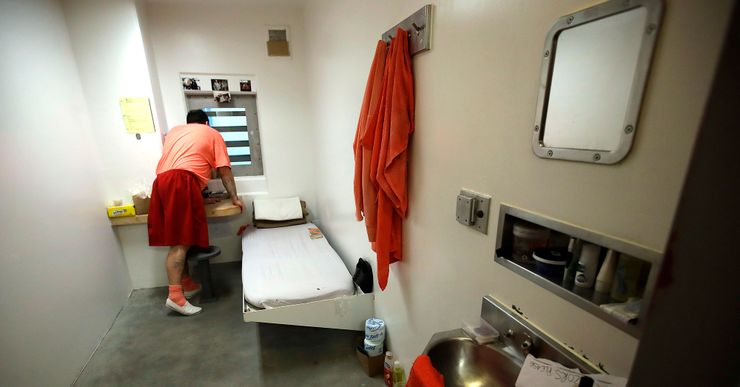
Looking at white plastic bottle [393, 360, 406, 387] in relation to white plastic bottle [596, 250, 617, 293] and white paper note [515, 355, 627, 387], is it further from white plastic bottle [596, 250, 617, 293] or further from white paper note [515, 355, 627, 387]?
white plastic bottle [596, 250, 617, 293]

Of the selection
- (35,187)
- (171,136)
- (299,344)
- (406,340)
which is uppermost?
(171,136)

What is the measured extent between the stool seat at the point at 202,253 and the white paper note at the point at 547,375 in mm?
2546

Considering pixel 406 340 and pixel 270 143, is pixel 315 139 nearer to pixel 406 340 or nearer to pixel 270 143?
pixel 270 143

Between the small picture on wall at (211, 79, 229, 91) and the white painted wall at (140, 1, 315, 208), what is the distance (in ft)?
0.28

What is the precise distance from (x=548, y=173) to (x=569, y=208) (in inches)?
3.8

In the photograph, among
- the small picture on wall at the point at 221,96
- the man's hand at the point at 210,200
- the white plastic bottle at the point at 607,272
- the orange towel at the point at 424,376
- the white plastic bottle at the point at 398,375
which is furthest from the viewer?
the small picture on wall at the point at 221,96

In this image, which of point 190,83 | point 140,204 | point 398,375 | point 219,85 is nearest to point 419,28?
point 398,375

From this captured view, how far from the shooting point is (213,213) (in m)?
2.65

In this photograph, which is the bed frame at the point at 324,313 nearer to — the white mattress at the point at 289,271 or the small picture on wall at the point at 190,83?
the white mattress at the point at 289,271

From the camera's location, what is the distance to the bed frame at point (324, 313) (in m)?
1.68

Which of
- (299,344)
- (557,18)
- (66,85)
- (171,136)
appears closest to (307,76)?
(171,136)

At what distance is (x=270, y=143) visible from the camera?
10.2 ft

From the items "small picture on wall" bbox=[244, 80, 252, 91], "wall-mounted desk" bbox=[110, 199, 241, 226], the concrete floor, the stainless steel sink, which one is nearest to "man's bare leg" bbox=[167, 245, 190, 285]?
the concrete floor

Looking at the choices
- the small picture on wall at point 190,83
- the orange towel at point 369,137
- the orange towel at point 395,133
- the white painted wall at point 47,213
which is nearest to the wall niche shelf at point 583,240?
the orange towel at point 395,133
